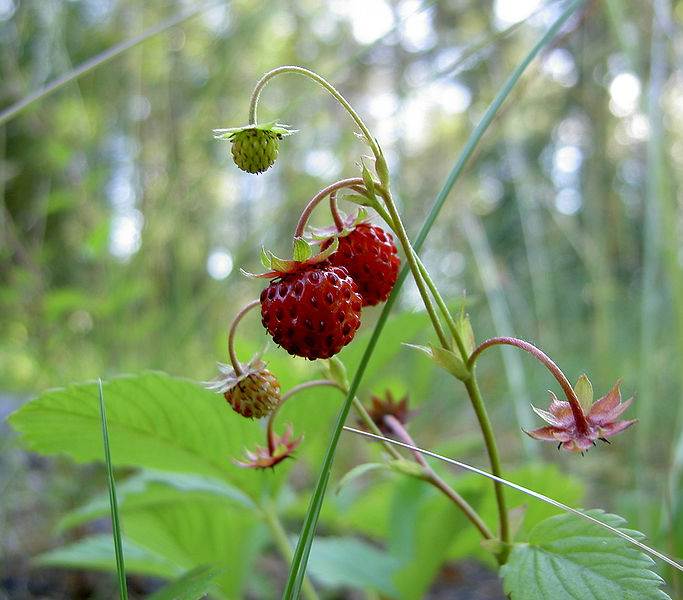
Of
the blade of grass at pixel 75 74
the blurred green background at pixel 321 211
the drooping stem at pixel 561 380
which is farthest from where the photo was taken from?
the blurred green background at pixel 321 211

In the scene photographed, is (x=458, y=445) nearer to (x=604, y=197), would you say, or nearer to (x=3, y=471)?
(x=3, y=471)

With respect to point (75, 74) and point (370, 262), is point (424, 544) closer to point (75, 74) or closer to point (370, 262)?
point (370, 262)

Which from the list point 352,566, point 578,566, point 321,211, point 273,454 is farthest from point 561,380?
point 321,211

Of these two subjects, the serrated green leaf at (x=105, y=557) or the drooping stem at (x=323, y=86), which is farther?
the serrated green leaf at (x=105, y=557)

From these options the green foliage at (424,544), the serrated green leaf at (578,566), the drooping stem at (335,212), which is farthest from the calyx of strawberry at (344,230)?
the green foliage at (424,544)

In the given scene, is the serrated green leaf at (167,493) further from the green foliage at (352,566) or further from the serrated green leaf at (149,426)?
the green foliage at (352,566)

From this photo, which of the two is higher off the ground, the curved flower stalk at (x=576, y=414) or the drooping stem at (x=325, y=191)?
the drooping stem at (x=325, y=191)
